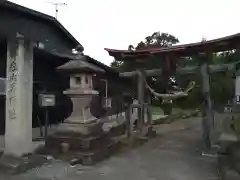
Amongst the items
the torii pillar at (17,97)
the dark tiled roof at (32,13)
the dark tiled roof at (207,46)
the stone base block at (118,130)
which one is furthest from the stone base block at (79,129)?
the dark tiled roof at (207,46)

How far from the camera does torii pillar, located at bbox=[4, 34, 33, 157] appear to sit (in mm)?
7898

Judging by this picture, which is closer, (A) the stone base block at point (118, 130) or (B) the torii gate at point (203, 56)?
(B) the torii gate at point (203, 56)

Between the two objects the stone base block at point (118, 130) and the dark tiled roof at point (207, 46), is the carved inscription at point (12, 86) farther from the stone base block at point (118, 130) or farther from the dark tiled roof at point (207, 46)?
the stone base block at point (118, 130)

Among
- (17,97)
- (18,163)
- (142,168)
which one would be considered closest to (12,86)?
(17,97)

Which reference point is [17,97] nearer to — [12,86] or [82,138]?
[12,86]

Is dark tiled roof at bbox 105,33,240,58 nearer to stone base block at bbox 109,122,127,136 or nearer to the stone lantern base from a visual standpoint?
the stone lantern base

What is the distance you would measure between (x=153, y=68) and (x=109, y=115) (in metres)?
8.33

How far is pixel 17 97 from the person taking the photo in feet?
26.0

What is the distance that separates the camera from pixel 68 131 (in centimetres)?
934

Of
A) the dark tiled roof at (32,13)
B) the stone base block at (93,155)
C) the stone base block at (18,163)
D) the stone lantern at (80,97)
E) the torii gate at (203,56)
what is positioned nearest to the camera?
the stone base block at (18,163)

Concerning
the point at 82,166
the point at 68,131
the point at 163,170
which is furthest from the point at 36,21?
the point at 163,170

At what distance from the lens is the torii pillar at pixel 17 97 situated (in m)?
7.90

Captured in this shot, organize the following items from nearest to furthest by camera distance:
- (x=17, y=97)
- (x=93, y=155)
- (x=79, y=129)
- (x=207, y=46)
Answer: (x=17, y=97), (x=93, y=155), (x=79, y=129), (x=207, y=46)

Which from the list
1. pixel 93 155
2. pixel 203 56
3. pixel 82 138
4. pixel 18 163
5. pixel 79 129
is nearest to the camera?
pixel 18 163
